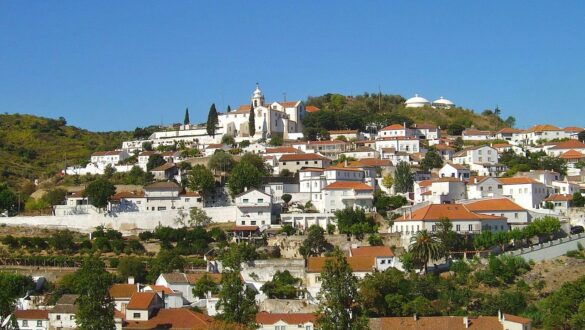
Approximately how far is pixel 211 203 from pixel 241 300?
27883 millimetres

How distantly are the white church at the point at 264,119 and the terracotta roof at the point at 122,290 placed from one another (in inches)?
1596

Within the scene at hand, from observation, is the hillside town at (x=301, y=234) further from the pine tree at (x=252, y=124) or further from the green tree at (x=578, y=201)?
the green tree at (x=578, y=201)

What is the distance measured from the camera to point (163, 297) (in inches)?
1984

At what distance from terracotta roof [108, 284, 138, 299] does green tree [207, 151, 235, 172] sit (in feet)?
87.8

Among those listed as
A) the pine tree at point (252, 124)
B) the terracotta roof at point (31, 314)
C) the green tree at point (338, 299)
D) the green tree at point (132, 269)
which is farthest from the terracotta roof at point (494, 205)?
the pine tree at point (252, 124)

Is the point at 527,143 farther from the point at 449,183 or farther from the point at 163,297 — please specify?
the point at 163,297

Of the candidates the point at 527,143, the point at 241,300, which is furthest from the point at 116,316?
the point at 527,143

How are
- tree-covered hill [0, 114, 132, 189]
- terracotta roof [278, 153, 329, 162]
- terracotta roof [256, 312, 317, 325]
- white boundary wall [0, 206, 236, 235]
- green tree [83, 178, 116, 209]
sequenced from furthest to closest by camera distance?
tree-covered hill [0, 114, 132, 189] → terracotta roof [278, 153, 329, 162] → green tree [83, 178, 116, 209] → white boundary wall [0, 206, 236, 235] → terracotta roof [256, 312, 317, 325]

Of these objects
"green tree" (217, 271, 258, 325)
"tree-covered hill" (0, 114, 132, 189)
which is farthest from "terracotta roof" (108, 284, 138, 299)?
"tree-covered hill" (0, 114, 132, 189)

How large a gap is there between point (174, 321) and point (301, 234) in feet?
54.1

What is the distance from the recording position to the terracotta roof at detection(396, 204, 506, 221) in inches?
2306

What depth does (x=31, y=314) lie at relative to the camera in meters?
49.3

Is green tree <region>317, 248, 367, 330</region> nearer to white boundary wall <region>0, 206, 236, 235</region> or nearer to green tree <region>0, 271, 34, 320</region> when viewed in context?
green tree <region>0, 271, 34, 320</region>

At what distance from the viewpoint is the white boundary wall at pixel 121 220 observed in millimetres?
67500
